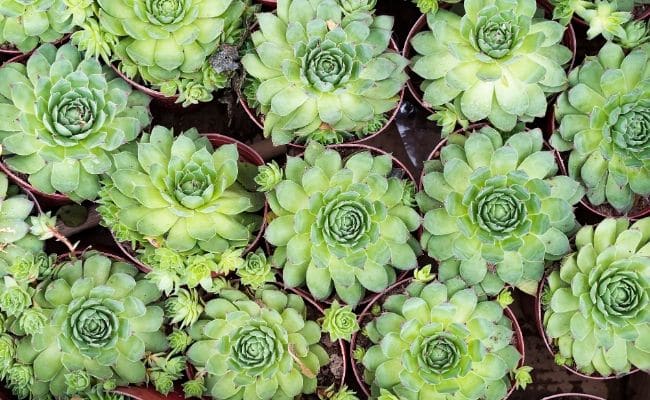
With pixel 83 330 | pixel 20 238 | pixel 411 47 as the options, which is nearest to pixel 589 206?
pixel 411 47

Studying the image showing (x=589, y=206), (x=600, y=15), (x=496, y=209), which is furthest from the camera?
(x=589, y=206)

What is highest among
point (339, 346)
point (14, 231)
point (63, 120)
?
point (63, 120)

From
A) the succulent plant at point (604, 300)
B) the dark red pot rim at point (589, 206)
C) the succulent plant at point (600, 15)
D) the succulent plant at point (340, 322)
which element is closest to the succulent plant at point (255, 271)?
the succulent plant at point (340, 322)

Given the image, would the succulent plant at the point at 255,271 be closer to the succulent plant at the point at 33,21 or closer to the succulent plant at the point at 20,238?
the succulent plant at the point at 20,238

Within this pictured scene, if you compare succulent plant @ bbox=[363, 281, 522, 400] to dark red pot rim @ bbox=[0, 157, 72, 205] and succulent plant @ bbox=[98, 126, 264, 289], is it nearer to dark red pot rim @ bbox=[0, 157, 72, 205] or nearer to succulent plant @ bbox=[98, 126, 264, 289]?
succulent plant @ bbox=[98, 126, 264, 289]

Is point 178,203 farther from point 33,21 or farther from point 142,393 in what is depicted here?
point 33,21

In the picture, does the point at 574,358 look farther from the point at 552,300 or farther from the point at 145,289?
the point at 145,289

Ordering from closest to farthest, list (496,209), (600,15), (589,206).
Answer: (496,209) < (600,15) < (589,206)

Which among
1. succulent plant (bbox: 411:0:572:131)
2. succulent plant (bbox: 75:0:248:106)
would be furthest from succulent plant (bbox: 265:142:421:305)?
succulent plant (bbox: 75:0:248:106)
